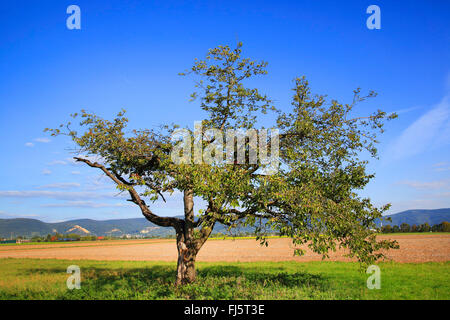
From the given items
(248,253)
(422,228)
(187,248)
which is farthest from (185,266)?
(422,228)

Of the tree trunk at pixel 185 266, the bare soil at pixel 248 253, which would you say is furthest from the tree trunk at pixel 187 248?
the bare soil at pixel 248 253

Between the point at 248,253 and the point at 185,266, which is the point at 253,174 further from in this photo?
the point at 248,253

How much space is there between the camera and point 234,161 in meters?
16.7

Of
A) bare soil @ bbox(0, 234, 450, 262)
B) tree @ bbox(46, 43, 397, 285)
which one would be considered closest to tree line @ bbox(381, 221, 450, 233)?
bare soil @ bbox(0, 234, 450, 262)

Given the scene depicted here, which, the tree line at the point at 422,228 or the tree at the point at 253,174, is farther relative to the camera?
the tree line at the point at 422,228

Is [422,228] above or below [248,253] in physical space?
below

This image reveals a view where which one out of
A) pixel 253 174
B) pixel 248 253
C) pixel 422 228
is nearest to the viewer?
pixel 253 174

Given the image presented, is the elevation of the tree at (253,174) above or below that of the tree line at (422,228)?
above

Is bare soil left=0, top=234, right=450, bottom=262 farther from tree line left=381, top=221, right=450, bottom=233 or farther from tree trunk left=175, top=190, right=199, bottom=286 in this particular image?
tree line left=381, top=221, right=450, bottom=233

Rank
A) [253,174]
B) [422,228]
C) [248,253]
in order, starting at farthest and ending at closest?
[422,228]
[248,253]
[253,174]

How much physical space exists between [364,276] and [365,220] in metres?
10.0

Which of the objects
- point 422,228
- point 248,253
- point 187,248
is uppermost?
point 187,248

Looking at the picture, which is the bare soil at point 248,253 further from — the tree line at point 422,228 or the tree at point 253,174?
the tree line at point 422,228

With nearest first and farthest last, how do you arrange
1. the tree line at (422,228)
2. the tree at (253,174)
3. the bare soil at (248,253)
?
1. the tree at (253,174)
2. the bare soil at (248,253)
3. the tree line at (422,228)
